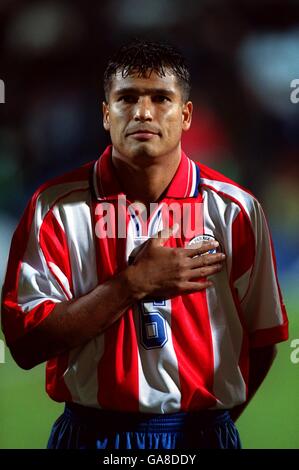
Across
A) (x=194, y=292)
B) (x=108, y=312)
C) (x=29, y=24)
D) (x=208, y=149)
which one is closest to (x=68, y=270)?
(x=108, y=312)

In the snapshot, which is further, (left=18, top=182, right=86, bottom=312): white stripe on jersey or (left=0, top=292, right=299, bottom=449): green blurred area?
(left=0, top=292, right=299, bottom=449): green blurred area

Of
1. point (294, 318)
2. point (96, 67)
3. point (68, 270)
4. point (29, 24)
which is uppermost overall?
point (29, 24)

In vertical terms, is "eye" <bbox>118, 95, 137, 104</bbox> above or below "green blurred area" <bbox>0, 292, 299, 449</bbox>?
above

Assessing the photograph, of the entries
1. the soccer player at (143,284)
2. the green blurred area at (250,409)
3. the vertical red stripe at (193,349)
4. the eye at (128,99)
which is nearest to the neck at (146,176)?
the soccer player at (143,284)

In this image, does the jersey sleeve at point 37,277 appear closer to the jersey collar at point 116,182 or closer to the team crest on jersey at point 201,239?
the jersey collar at point 116,182

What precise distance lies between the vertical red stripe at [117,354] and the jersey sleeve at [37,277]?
0.26 feet

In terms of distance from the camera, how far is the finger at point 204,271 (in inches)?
47.4

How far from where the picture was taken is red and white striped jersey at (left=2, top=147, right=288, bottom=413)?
1.18 meters

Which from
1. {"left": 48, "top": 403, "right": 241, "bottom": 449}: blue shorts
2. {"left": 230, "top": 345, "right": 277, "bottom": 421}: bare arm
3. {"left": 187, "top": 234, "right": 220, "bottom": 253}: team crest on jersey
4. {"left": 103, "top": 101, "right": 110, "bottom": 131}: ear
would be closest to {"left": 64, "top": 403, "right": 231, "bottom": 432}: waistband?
{"left": 48, "top": 403, "right": 241, "bottom": 449}: blue shorts

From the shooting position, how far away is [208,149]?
131 cm

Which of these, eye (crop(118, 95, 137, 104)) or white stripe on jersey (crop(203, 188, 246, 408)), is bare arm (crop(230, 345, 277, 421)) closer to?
white stripe on jersey (crop(203, 188, 246, 408))

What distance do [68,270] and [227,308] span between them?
1.07 feet

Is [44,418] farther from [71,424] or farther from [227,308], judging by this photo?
[227,308]

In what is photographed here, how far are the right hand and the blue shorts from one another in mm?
237
